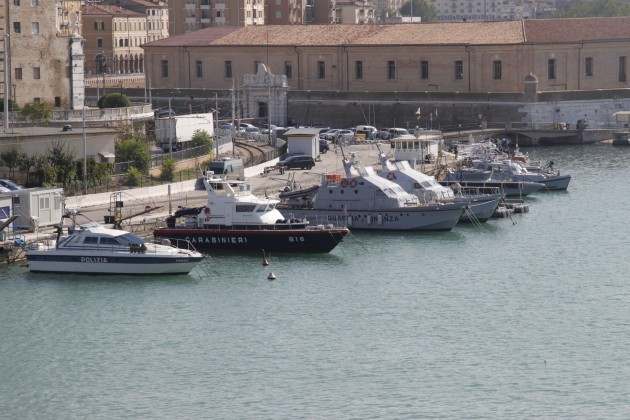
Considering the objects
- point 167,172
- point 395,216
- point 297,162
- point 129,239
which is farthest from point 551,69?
point 129,239

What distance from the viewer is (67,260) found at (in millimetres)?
54156

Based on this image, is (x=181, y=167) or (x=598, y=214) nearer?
(x=598, y=214)

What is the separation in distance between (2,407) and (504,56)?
2671 inches

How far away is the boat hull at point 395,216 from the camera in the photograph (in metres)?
64.4

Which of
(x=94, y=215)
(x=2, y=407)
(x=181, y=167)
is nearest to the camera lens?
(x=2, y=407)

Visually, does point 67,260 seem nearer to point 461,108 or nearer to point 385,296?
point 385,296

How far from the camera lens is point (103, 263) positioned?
54.1 metres

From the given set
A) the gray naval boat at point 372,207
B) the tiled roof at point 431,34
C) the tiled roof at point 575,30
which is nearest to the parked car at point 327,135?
the tiled roof at point 431,34

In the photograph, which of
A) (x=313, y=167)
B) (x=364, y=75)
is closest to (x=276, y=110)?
(x=364, y=75)

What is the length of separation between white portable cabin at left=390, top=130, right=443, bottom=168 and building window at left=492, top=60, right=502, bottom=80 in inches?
817

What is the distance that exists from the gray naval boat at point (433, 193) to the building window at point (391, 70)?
3906 cm

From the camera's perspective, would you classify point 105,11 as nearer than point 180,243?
No

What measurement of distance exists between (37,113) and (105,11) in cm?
7332

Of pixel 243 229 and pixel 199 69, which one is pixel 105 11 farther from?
pixel 243 229
